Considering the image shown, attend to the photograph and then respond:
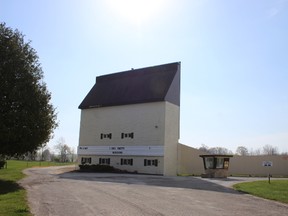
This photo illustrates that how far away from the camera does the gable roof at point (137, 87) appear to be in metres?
46.9

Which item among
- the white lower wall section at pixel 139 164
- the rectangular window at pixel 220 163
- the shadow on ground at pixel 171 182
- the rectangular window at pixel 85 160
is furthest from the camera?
the rectangular window at pixel 85 160

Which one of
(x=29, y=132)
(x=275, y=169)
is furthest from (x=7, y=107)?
(x=275, y=169)

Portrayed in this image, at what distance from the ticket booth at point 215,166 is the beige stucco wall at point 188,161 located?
1111 centimetres

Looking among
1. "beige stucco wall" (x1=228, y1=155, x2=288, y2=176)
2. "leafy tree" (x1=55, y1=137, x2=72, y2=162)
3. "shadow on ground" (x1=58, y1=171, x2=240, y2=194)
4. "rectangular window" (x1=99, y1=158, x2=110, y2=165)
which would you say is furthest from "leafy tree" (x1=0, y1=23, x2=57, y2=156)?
"leafy tree" (x1=55, y1=137, x2=72, y2=162)

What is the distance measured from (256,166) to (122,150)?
19380 millimetres

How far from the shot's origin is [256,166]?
166 ft

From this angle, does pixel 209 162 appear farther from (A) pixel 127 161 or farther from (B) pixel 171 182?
(A) pixel 127 161

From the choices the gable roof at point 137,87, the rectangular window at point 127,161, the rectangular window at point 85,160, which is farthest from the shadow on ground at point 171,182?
the rectangular window at point 85,160

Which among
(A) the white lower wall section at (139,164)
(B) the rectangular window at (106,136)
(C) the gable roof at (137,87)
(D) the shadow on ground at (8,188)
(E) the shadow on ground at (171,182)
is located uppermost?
(C) the gable roof at (137,87)

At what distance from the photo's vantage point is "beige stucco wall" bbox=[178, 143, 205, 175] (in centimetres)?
4844

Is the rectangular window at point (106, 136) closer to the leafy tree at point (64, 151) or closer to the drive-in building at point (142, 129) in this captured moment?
the drive-in building at point (142, 129)

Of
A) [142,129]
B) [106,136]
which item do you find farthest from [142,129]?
[106,136]

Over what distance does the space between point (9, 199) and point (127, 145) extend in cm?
3375

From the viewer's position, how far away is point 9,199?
46.8 feet
